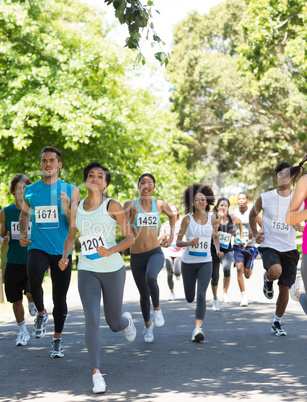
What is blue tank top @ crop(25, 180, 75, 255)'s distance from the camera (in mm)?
7562

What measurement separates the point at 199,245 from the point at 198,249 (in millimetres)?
58

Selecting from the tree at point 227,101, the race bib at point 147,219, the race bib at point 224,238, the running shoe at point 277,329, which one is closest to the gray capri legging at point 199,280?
the race bib at point 147,219

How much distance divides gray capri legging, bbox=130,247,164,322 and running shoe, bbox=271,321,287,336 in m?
1.48

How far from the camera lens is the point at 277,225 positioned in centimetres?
866

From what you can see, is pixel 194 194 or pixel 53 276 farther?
pixel 194 194

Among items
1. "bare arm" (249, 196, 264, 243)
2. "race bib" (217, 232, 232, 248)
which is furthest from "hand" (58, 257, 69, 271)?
"race bib" (217, 232, 232, 248)

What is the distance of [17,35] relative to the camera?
2427 cm

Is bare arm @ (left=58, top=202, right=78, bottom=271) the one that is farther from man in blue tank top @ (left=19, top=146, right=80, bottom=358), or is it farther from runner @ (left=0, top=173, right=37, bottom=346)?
runner @ (left=0, top=173, right=37, bottom=346)

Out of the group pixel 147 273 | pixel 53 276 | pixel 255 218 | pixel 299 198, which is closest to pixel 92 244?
pixel 53 276

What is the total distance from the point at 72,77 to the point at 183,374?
18.5 meters

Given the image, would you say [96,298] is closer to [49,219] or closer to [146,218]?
[49,219]

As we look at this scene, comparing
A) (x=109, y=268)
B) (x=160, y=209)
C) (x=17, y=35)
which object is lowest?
(x=109, y=268)

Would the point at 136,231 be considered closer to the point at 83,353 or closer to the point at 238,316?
the point at 83,353

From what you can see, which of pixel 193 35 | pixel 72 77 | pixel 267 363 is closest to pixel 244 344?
pixel 267 363
